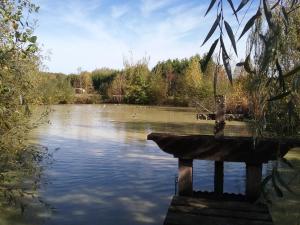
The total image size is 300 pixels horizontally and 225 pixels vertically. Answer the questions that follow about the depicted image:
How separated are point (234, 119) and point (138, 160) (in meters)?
19.0

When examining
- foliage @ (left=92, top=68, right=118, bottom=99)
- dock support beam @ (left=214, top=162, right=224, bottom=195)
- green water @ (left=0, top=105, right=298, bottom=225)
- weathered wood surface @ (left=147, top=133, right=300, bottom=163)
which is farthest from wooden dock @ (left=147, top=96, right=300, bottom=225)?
foliage @ (left=92, top=68, right=118, bottom=99)

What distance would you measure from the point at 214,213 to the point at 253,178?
842mm

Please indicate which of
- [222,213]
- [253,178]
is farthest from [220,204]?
[253,178]

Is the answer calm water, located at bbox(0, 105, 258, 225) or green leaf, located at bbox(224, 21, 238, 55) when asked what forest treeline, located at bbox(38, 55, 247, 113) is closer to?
calm water, located at bbox(0, 105, 258, 225)

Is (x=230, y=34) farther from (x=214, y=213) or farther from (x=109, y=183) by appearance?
(x=109, y=183)

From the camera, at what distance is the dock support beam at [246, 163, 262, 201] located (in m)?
5.38

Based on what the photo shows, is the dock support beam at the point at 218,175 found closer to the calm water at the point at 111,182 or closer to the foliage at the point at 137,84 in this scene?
the calm water at the point at 111,182

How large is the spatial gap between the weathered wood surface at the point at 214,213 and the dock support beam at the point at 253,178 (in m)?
0.20

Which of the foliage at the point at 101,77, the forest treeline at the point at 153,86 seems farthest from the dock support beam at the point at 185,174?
the foliage at the point at 101,77

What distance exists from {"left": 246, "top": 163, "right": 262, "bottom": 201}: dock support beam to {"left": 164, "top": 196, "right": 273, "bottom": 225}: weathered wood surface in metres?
0.20

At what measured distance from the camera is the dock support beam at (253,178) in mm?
5383

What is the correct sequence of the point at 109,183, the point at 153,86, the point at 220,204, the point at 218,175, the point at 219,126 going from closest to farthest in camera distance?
the point at 220,204 → the point at 219,126 → the point at 218,175 → the point at 109,183 → the point at 153,86

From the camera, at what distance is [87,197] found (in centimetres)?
792

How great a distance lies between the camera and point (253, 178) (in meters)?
5.41
